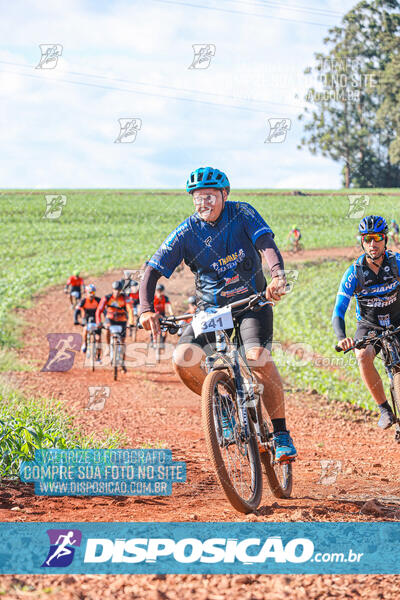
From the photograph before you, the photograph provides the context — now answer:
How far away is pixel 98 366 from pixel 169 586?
13.0m

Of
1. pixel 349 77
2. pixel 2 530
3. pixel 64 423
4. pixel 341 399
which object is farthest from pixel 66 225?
pixel 2 530

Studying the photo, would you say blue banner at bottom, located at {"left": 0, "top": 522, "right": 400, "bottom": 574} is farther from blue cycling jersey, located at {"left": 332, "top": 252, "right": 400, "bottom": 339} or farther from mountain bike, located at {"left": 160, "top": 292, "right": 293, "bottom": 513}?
blue cycling jersey, located at {"left": 332, "top": 252, "right": 400, "bottom": 339}

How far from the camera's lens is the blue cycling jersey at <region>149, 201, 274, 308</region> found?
514 centimetres

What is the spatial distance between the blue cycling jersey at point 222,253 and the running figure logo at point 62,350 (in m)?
10.9

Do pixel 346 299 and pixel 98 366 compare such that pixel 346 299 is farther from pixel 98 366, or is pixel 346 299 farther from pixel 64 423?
pixel 98 366

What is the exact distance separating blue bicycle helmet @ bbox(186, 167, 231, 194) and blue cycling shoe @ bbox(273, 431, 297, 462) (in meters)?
2.05

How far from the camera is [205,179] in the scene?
500cm

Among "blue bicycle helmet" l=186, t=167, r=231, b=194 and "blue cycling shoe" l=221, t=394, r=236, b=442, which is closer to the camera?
"blue cycling shoe" l=221, t=394, r=236, b=442

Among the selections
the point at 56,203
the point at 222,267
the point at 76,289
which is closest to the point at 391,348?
the point at 222,267

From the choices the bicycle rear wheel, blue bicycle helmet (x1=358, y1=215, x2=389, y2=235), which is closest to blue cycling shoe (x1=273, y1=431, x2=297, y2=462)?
the bicycle rear wheel

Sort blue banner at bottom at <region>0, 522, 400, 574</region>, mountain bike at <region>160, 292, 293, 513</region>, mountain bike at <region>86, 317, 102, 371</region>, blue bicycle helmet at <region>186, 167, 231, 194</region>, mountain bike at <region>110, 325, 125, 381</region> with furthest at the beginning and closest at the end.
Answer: mountain bike at <region>86, 317, 102, 371</region>
mountain bike at <region>110, 325, 125, 381</region>
blue bicycle helmet at <region>186, 167, 231, 194</region>
mountain bike at <region>160, 292, 293, 513</region>
blue banner at bottom at <region>0, 522, 400, 574</region>

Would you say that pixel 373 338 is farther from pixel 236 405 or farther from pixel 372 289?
pixel 236 405

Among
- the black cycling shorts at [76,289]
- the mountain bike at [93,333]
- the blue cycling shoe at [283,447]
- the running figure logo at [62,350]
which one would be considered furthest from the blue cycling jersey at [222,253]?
the black cycling shorts at [76,289]

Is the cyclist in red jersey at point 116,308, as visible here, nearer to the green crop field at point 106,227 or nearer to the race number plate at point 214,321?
the race number plate at point 214,321
